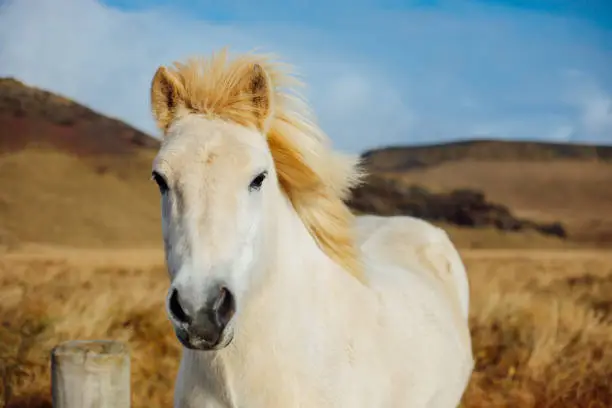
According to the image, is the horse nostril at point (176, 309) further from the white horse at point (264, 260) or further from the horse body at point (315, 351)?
the horse body at point (315, 351)

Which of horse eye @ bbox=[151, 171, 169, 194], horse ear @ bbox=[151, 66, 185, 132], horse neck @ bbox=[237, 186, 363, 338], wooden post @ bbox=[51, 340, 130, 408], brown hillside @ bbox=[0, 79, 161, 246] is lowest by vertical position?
brown hillside @ bbox=[0, 79, 161, 246]

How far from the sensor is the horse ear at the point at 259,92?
2.52 metres

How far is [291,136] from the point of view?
Result: 2686 millimetres

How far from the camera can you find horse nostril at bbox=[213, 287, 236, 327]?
2107 mm

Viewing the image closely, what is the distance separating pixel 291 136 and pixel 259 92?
23 cm

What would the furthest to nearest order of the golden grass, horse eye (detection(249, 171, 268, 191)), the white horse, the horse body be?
the golden grass → the horse body → horse eye (detection(249, 171, 268, 191)) → the white horse

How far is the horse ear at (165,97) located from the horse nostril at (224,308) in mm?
756

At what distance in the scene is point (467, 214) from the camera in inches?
1642

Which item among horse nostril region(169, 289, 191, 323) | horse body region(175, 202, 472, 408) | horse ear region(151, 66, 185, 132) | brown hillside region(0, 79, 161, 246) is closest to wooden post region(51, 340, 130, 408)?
horse body region(175, 202, 472, 408)

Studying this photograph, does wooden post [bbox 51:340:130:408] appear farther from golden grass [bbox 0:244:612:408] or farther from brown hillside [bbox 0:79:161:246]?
brown hillside [bbox 0:79:161:246]

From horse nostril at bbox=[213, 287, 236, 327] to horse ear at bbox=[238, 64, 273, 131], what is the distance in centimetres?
67

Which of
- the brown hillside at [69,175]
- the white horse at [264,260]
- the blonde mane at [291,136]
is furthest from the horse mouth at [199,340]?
the brown hillside at [69,175]

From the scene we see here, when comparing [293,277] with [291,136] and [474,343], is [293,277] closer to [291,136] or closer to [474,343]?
[291,136]

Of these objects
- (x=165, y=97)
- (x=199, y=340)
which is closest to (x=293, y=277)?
(x=199, y=340)
